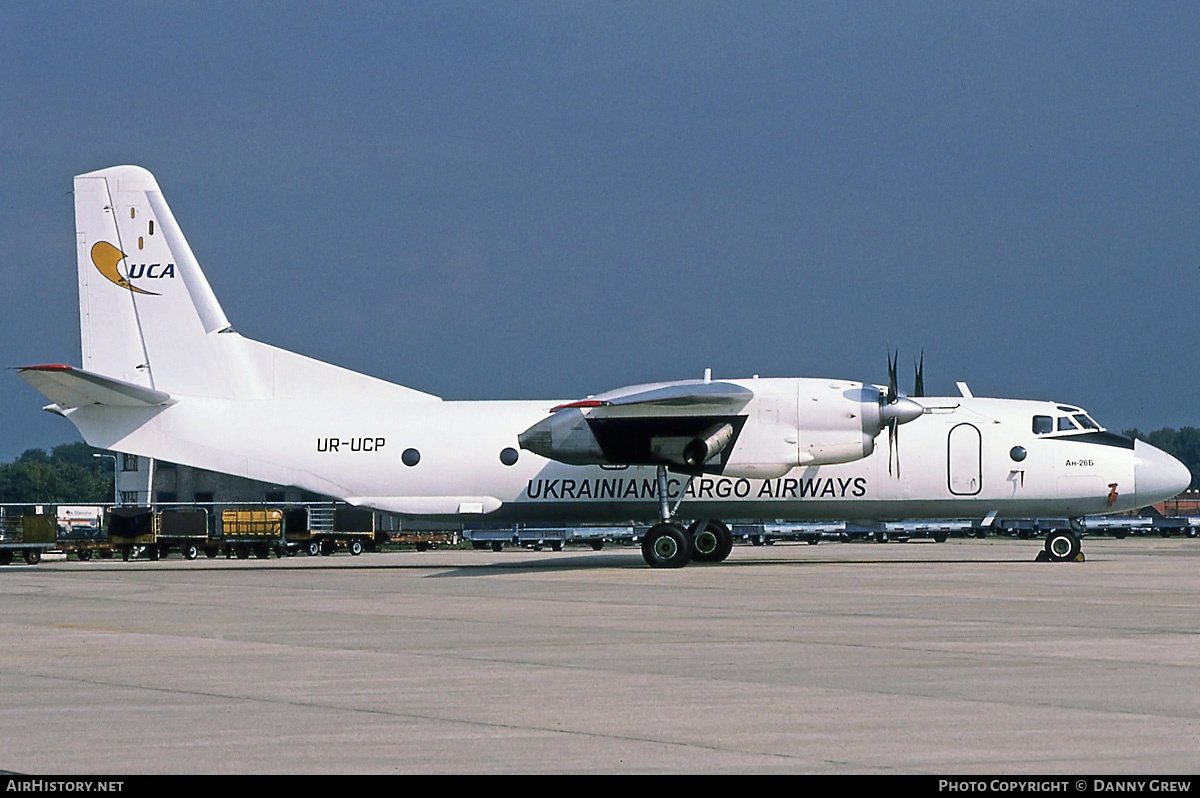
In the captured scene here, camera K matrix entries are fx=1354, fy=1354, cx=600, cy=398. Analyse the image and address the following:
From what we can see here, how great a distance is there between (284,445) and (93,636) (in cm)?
1633

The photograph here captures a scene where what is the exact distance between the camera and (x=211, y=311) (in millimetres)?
34125

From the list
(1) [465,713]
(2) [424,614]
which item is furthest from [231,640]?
(1) [465,713]

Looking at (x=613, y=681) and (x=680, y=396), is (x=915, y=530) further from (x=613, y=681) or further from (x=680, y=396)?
(x=613, y=681)

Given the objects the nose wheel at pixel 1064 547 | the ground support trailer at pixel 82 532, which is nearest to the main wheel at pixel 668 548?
the nose wheel at pixel 1064 547

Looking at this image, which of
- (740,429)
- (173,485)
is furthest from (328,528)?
(740,429)

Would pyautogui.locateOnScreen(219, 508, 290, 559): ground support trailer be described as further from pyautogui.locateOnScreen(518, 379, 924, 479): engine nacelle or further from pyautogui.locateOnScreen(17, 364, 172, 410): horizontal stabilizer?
pyautogui.locateOnScreen(518, 379, 924, 479): engine nacelle

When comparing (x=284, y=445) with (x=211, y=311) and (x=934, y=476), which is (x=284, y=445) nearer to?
(x=211, y=311)

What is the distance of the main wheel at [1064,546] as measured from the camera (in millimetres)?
31688

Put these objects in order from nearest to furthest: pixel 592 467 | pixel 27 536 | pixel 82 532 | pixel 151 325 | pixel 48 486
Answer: pixel 592 467 → pixel 151 325 → pixel 27 536 → pixel 82 532 → pixel 48 486

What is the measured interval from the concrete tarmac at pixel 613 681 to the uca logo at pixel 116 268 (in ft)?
40.3

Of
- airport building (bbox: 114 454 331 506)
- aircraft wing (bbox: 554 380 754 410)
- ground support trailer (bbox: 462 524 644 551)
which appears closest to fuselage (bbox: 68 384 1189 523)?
airport building (bbox: 114 454 331 506)

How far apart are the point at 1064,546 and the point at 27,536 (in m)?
29.8

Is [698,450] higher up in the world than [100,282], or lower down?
lower down

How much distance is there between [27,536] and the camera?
4116 centimetres
